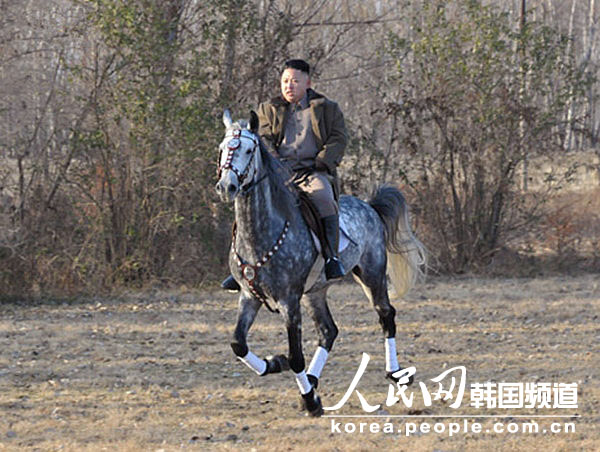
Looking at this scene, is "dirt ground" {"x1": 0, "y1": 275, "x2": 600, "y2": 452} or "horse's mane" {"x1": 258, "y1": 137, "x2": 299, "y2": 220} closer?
"dirt ground" {"x1": 0, "y1": 275, "x2": 600, "y2": 452}

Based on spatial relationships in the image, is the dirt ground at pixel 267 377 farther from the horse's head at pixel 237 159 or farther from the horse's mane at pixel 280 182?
the horse's head at pixel 237 159

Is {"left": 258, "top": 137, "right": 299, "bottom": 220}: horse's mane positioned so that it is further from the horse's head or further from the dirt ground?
the dirt ground

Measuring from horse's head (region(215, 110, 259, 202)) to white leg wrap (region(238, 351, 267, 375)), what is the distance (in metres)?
1.33

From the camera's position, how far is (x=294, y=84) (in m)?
7.07

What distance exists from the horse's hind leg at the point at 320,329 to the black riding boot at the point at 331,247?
0.61 m

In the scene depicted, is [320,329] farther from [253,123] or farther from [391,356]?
[253,123]

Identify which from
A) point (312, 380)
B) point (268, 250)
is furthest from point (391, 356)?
point (268, 250)

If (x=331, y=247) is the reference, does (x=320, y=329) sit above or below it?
below

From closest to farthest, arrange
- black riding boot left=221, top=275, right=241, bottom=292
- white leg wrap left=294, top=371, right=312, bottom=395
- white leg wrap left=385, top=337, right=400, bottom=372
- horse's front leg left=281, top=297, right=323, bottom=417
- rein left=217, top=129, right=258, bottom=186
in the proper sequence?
rein left=217, top=129, right=258, bottom=186 < horse's front leg left=281, top=297, right=323, bottom=417 < white leg wrap left=294, top=371, right=312, bottom=395 < black riding boot left=221, top=275, right=241, bottom=292 < white leg wrap left=385, top=337, right=400, bottom=372

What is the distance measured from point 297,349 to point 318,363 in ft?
1.89

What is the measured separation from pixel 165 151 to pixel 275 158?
7.59 m

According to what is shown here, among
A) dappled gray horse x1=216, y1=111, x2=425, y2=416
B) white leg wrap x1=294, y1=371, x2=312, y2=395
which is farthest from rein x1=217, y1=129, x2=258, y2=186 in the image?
white leg wrap x1=294, y1=371, x2=312, y2=395

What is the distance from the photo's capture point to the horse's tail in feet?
28.3

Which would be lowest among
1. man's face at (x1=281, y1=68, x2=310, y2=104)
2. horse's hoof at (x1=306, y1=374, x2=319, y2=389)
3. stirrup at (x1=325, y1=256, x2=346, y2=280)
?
horse's hoof at (x1=306, y1=374, x2=319, y2=389)
